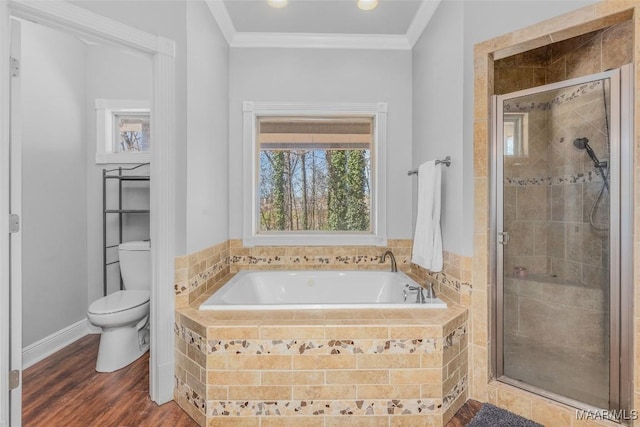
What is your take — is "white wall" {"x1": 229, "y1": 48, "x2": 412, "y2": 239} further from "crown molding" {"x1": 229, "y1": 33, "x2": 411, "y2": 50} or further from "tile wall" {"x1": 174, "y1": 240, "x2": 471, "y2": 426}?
"tile wall" {"x1": 174, "y1": 240, "x2": 471, "y2": 426}

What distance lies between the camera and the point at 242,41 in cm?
251

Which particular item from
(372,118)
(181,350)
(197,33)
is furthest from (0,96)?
(372,118)

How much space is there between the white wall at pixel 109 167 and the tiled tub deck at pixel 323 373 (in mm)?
1652

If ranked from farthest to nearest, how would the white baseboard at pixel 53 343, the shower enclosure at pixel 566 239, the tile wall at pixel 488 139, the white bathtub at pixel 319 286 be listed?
the white bathtub at pixel 319 286 < the white baseboard at pixel 53 343 < the shower enclosure at pixel 566 239 < the tile wall at pixel 488 139

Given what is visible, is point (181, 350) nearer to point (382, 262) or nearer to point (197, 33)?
point (382, 262)

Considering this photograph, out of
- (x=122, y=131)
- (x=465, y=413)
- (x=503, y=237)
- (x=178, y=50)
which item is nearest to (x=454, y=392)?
(x=465, y=413)

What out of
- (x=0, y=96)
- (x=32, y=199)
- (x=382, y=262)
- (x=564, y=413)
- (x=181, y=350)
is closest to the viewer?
(x=0, y=96)

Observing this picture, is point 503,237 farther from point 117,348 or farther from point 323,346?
point 117,348

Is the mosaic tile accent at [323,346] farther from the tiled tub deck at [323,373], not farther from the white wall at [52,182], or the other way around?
the white wall at [52,182]

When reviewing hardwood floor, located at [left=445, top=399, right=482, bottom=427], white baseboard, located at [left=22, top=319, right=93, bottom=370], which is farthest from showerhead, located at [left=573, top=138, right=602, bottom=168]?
white baseboard, located at [left=22, top=319, right=93, bottom=370]

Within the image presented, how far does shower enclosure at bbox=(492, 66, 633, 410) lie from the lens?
1508mm

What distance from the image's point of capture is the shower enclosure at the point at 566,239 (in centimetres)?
151

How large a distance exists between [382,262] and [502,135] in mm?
1317

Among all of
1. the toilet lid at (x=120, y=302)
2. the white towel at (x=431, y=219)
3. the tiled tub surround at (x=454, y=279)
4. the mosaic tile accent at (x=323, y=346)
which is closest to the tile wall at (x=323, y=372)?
the mosaic tile accent at (x=323, y=346)
